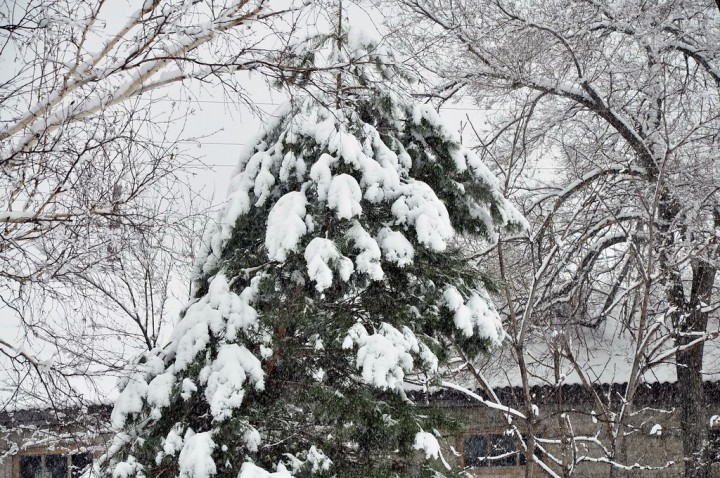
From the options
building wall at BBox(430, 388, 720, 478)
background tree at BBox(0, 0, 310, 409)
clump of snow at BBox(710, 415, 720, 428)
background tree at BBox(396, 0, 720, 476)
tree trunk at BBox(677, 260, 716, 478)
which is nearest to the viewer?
background tree at BBox(0, 0, 310, 409)

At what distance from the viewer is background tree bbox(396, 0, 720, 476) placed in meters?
9.26

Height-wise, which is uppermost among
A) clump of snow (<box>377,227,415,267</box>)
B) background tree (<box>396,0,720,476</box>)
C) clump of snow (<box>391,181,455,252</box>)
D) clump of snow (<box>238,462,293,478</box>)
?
background tree (<box>396,0,720,476</box>)

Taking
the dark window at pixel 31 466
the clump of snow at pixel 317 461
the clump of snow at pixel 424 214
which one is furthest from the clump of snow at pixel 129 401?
the dark window at pixel 31 466

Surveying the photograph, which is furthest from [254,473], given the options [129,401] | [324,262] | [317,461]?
[324,262]

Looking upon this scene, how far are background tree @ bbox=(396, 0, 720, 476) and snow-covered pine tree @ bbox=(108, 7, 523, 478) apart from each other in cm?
326

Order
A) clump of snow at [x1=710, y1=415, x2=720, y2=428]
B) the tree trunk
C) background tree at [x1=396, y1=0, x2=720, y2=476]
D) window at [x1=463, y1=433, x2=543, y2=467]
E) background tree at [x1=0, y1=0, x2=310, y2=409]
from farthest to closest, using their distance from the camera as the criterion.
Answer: window at [x1=463, y1=433, x2=543, y2=467] → clump of snow at [x1=710, y1=415, x2=720, y2=428] → background tree at [x1=396, y1=0, x2=720, y2=476] → the tree trunk → background tree at [x1=0, y1=0, x2=310, y2=409]

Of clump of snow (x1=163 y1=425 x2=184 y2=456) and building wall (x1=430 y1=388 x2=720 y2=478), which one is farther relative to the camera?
building wall (x1=430 y1=388 x2=720 y2=478)

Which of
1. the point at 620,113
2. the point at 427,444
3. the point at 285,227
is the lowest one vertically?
the point at 427,444

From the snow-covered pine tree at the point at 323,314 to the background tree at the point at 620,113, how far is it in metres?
3.26

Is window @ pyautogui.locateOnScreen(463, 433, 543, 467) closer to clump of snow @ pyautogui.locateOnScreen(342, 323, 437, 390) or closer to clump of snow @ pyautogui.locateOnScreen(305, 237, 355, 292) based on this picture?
clump of snow @ pyautogui.locateOnScreen(342, 323, 437, 390)

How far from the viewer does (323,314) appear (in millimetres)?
5770

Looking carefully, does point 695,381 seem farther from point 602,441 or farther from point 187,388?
point 187,388

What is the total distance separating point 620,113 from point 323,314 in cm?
683

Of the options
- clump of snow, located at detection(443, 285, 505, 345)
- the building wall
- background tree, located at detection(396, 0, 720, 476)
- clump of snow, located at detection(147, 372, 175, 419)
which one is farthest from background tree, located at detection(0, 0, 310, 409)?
the building wall
